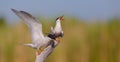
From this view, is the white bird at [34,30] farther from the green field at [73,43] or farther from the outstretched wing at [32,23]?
the green field at [73,43]

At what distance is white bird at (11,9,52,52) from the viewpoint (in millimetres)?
2207

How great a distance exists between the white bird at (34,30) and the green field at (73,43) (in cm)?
302

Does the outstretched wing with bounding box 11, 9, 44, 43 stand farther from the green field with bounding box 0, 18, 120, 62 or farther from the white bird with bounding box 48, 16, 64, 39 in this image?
the green field with bounding box 0, 18, 120, 62

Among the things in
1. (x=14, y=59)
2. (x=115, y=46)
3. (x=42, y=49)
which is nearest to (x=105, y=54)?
(x=115, y=46)

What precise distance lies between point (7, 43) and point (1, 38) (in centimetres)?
8

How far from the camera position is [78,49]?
18.3 feet

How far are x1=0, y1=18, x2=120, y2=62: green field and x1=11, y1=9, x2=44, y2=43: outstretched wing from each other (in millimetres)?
3023

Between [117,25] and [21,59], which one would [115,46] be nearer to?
[117,25]

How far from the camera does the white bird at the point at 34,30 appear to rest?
2.21 metres

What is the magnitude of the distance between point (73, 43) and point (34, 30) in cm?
319

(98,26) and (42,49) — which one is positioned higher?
(42,49)

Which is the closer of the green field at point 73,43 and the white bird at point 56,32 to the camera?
the white bird at point 56,32

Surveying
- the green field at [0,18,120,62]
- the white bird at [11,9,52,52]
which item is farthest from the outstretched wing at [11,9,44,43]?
the green field at [0,18,120,62]

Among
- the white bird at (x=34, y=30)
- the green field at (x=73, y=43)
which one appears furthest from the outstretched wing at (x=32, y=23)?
the green field at (x=73, y=43)
